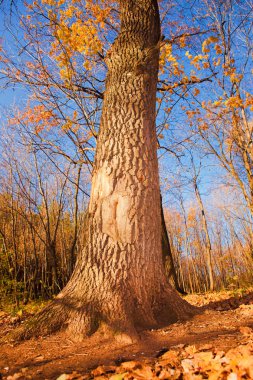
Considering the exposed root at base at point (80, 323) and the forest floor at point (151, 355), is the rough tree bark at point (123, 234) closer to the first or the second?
the exposed root at base at point (80, 323)

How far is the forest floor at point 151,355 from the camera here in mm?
1569

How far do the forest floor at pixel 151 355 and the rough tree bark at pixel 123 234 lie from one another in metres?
0.16

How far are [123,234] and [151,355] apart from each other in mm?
1085

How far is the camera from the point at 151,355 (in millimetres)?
2033

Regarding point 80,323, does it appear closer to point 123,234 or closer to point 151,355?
point 151,355

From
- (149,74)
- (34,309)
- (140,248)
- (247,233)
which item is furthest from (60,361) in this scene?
(247,233)

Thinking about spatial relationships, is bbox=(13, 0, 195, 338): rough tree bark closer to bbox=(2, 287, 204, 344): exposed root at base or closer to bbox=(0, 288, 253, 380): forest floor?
bbox=(2, 287, 204, 344): exposed root at base

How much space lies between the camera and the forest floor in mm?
1569

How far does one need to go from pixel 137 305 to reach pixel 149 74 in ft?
8.78

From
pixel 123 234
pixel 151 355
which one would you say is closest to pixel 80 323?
pixel 151 355

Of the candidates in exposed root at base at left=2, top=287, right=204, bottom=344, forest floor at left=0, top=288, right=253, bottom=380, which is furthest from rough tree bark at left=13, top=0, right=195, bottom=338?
forest floor at left=0, top=288, right=253, bottom=380

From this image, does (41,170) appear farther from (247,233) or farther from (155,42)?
(247,233)

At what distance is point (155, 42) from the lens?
353 centimetres

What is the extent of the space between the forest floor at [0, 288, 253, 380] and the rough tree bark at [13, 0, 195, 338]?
0.54 feet
